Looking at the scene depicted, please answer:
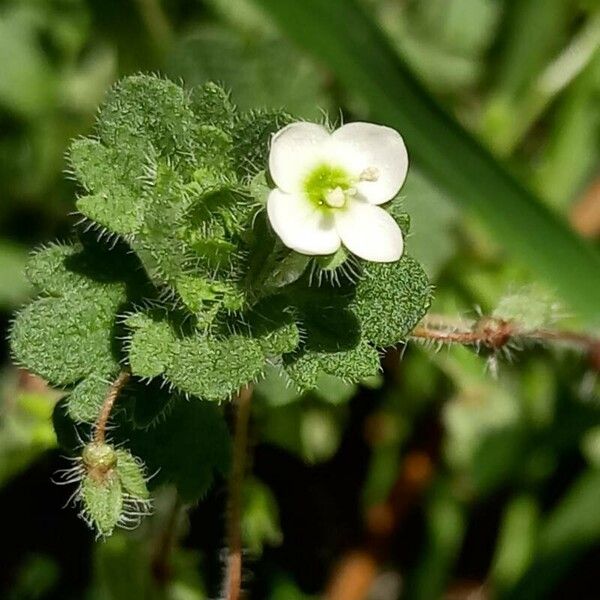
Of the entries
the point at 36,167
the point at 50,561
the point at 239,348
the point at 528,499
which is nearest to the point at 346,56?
the point at 239,348

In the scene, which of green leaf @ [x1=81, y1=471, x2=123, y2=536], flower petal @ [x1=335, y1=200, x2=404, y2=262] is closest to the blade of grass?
flower petal @ [x1=335, y1=200, x2=404, y2=262]

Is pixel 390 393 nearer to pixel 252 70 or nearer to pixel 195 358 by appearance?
pixel 252 70

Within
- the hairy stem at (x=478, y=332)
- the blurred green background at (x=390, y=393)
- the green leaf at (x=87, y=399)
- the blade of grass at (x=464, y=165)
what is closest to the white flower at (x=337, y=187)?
the hairy stem at (x=478, y=332)

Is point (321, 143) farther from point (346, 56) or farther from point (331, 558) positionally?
point (331, 558)

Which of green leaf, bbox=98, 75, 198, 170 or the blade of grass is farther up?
the blade of grass

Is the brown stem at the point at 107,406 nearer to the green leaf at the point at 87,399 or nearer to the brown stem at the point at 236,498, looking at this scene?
the green leaf at the point at 87,399

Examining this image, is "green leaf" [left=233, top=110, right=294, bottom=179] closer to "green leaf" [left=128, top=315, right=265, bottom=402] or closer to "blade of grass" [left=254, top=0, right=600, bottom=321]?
"green leaf" [left=128, top=315, right=265, bottom=402]
